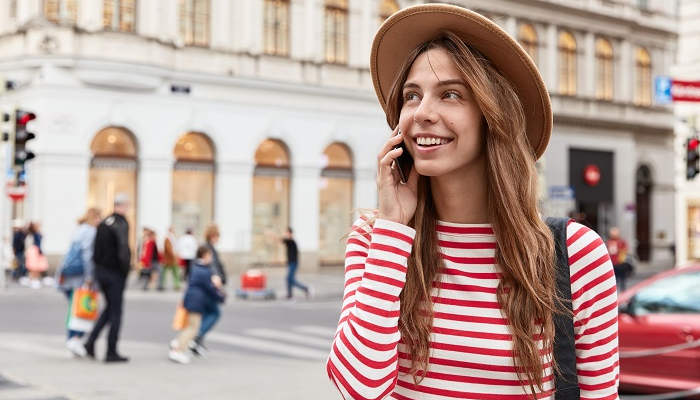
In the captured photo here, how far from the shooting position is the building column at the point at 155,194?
27.2m

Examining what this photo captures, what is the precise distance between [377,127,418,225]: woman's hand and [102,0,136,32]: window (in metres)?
26.2

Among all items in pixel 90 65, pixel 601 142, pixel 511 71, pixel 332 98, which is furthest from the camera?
pixel 601 142

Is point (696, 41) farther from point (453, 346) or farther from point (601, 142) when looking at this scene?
point (453, 346)

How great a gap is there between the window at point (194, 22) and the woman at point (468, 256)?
27.4m

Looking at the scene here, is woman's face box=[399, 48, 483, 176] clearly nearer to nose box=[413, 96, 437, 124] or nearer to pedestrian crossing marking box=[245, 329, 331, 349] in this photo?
nose box=[413, 96, 437, 124]

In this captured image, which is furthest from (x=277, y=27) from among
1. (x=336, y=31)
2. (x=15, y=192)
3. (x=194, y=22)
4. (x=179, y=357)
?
(x=179, y=357)

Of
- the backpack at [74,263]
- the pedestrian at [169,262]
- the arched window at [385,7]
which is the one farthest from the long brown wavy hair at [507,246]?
the arched window at [385,7]

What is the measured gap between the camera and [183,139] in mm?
28328

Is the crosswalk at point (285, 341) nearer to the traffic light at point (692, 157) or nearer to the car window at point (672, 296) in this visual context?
the car window at point (672, 296)

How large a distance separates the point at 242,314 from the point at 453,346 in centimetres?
1627

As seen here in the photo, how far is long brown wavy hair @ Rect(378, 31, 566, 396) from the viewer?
6.31ft

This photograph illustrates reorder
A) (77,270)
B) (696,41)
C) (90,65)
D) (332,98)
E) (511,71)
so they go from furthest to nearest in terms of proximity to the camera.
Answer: (332,98)
(90,65)
(696,41)
(77,270)
(511,71)

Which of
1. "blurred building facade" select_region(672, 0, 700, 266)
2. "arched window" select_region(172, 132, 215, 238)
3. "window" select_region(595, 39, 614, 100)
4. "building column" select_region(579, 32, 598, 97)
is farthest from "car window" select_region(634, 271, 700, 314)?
"window" select_region(595, 39, 614, 100)

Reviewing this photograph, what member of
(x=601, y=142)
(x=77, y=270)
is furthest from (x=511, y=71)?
(x=601, y=142)
